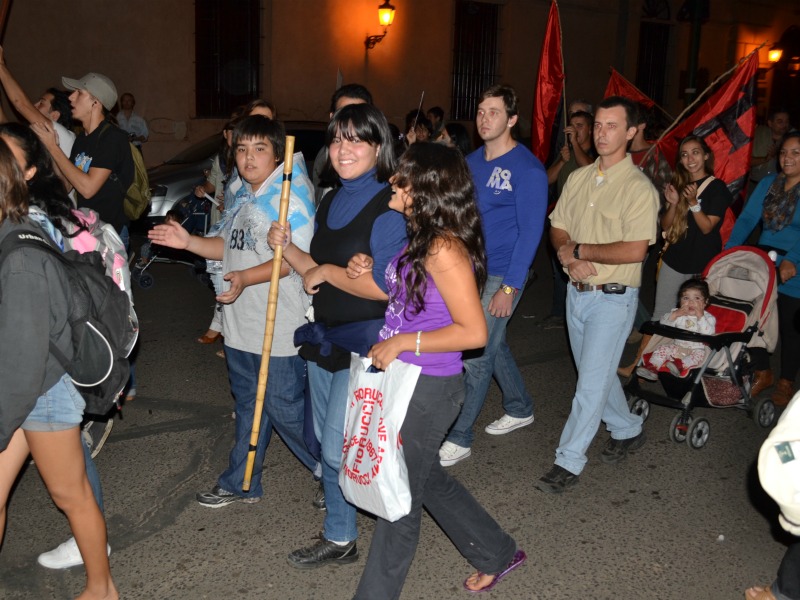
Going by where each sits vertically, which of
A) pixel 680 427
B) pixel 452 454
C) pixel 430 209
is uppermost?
pixel 430 209

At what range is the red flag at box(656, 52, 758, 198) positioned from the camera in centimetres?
721

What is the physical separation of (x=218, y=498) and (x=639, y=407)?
9.87ft

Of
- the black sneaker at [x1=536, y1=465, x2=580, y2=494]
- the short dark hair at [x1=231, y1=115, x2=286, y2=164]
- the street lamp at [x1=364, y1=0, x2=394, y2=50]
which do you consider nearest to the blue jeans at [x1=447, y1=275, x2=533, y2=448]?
the black sneaker at [x1=536, y1=465, x2=580, y2=494]

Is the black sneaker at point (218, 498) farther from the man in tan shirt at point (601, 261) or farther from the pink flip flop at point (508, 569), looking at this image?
the man in tan shirt at point (601, 261)

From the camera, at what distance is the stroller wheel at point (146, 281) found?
961 centimetres

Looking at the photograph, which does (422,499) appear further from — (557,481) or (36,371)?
(557,481)

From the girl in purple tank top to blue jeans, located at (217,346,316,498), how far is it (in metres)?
0.97

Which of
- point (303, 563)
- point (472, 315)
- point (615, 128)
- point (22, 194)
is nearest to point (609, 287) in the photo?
point (615, 128)

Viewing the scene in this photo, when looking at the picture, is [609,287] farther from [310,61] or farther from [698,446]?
[310,61]

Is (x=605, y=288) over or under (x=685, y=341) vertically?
over

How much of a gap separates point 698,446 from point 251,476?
2938mm

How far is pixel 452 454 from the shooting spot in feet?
16.8

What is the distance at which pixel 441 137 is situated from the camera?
5945mm

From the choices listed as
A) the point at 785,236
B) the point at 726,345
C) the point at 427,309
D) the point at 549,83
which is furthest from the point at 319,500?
the point at 549,83
